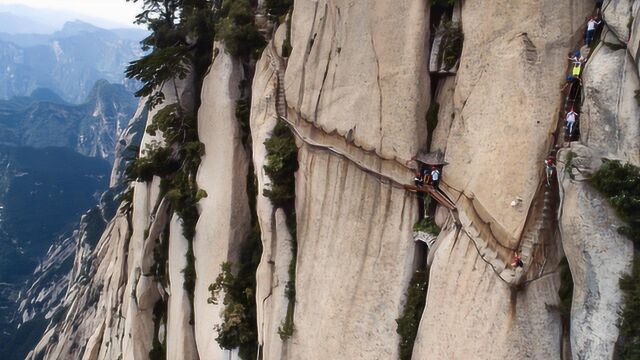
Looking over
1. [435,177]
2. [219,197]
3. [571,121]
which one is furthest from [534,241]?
[219,197]

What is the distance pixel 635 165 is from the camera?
13281 mm

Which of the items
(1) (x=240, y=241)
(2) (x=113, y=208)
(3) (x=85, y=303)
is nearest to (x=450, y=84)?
(1) (x=240, y=241)

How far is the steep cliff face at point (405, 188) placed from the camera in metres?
14.4

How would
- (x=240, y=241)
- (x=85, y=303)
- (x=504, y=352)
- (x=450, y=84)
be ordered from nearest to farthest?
(x=504, y=352) → (x=450, y=84) → (x=240, y=241) → (x=85, y=303)

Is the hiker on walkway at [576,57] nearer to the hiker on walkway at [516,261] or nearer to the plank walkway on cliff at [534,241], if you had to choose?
the plank walkway on cliff at [534,241]

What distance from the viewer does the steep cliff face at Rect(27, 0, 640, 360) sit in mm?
14398

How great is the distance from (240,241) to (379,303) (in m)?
11.0

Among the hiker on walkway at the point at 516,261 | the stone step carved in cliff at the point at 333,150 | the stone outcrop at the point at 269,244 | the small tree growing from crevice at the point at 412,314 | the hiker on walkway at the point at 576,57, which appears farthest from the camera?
the stone outcrop at the point at 269,244

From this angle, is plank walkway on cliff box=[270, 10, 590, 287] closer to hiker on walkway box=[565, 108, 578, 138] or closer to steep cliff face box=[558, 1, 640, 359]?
hiker on walkway box=[565, 108, 578, 138]

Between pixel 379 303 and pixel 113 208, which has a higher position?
pixel 379 303

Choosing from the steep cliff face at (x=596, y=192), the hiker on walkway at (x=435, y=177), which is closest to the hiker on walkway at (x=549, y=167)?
the steep cliff face at (x=596, y=192)

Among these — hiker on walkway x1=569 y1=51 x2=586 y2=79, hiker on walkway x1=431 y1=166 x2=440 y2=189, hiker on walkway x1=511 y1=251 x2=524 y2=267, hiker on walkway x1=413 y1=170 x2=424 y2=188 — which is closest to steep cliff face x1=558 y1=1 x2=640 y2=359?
hiker on walkway x1=569 y1=51 x2=586 y2=79

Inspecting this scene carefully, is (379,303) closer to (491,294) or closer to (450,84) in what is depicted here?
(491,294)

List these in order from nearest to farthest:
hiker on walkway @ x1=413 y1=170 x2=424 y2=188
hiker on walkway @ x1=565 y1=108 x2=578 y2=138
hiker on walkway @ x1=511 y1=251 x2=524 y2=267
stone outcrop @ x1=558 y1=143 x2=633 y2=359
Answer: stone outcrop @ x1=558 y1=143 x2=633 y2=359 → hiker on walkway @ x1=565 y1=108 x2=578 y2=138 → hiker on walkway @ x1=511 y1=251 x2=524 y2=267 → hiker on walkway @ x1=413 y1=170 x2=424 y2=188
